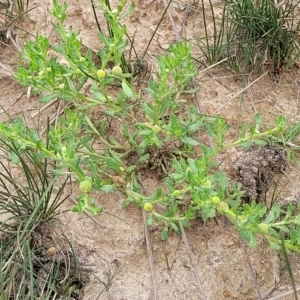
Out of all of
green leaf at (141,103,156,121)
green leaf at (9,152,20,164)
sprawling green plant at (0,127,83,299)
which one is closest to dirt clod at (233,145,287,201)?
green leaf at (141,103,156,121)

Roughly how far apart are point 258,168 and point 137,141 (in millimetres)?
493

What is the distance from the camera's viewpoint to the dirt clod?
1930mm

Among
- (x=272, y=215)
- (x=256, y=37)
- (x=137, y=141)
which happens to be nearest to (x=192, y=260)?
(x=272, y=215)

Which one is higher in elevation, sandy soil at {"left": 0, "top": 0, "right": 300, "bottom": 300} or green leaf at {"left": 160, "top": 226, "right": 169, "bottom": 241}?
green leaf at {"left": 160, "top": 226, "right": 169, "bottom": 241}

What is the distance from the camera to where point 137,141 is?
2027 millimetres

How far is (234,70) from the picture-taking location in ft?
7.38

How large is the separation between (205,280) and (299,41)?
120 cm

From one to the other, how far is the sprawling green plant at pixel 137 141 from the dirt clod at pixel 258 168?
84 mm

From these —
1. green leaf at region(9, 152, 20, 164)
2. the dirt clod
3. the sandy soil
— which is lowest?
the sandy soil

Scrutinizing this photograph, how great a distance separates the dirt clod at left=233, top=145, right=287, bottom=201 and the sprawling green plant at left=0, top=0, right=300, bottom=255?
0.28 ft

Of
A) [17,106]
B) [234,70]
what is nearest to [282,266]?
[234,70]

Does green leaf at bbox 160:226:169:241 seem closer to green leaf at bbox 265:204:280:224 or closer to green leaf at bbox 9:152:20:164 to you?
green leaf at bbox 265:204:280:224

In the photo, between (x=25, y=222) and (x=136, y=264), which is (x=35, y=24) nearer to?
(x=25, y=222)

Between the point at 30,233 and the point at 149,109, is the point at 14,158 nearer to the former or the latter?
the point at 30,233
